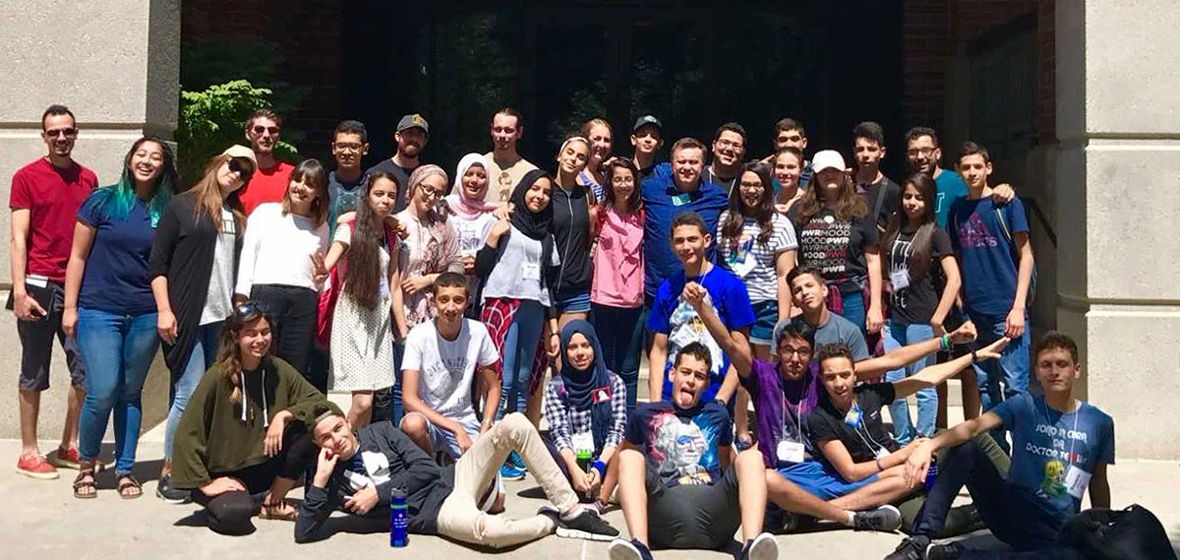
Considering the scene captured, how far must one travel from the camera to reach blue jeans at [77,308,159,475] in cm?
625

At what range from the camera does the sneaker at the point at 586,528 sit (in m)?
5.61

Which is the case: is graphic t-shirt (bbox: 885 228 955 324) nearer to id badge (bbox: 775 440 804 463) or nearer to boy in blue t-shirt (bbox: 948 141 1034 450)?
boy in blue t-shirt (bbox: 948 141 1034 450)

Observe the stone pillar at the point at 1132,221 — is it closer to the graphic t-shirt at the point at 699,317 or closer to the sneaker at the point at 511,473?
the graphic t-shirt at the point at 699,317

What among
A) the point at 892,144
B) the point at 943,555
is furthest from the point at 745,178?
the point at 892,144

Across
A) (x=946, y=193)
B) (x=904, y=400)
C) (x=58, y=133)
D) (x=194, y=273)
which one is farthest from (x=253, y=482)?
(x=946, y=193)

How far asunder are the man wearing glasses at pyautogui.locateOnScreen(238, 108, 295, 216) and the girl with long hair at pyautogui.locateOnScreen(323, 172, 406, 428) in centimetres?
66

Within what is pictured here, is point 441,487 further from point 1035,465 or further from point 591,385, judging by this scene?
point 1035,465

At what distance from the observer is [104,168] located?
7566 millimetres

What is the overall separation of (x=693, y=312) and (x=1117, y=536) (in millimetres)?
2335

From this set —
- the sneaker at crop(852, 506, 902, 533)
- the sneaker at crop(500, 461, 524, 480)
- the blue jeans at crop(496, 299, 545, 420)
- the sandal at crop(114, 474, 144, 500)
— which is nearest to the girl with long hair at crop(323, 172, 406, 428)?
the blue jeans at crop(496, 299, 545, 420)

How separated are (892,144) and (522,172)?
18.9ft

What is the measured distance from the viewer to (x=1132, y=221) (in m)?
7.50

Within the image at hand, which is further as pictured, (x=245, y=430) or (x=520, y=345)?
(x=520, y=345)

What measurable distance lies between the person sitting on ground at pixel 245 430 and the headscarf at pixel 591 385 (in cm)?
121
